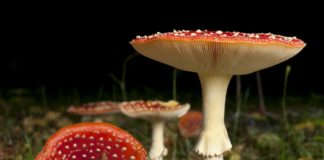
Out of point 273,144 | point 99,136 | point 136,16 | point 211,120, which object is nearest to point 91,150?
point 99,136

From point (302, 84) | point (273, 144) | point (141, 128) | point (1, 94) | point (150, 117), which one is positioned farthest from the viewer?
point (302, 84)

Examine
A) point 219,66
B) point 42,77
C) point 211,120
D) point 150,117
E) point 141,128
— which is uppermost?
point 219,66

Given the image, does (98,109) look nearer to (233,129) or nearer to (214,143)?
(233,129)

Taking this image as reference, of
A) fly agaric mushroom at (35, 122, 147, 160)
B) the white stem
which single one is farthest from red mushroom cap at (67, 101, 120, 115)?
fly agaric mushroom at (35, 122, 147, 160)

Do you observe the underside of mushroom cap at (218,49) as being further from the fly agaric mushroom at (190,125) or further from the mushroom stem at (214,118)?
the fly agaric mushroom at (190,125)

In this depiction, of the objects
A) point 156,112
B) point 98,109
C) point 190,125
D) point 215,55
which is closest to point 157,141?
point 156,112

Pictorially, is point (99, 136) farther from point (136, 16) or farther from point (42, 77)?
point (42, 77)
